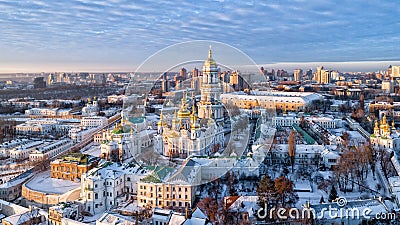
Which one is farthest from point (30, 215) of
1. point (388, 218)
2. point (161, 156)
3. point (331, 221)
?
point (388, 218)

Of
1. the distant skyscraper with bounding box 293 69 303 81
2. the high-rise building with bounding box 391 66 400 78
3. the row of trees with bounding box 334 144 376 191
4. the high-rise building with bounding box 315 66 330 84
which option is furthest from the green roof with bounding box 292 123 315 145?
the high-rise building with bounding box 391 66 400 78

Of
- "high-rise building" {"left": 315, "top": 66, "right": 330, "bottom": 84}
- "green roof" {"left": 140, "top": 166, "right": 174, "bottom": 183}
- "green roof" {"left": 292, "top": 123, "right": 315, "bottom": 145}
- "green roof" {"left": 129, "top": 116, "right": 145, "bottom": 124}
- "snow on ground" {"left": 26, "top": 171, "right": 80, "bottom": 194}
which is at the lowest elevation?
"snow on ground" {"left": 26, "top": 171, "right": 80, "bottom": 194}

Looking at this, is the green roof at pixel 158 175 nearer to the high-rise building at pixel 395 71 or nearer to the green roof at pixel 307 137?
the green roof at pixel 307 137

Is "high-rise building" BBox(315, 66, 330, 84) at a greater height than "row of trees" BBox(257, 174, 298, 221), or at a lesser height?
greater

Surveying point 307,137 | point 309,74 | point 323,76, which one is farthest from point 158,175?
point 309,74

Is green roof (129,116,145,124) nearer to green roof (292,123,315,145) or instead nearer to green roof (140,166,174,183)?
green roof (140,166,174,183)

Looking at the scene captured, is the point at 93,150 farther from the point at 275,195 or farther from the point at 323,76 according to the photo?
the point at 323,76

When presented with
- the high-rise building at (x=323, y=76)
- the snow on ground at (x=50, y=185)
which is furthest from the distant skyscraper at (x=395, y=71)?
the snow on ground at (x=50, y=185)

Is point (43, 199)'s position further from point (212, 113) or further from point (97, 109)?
point (97, 109)
